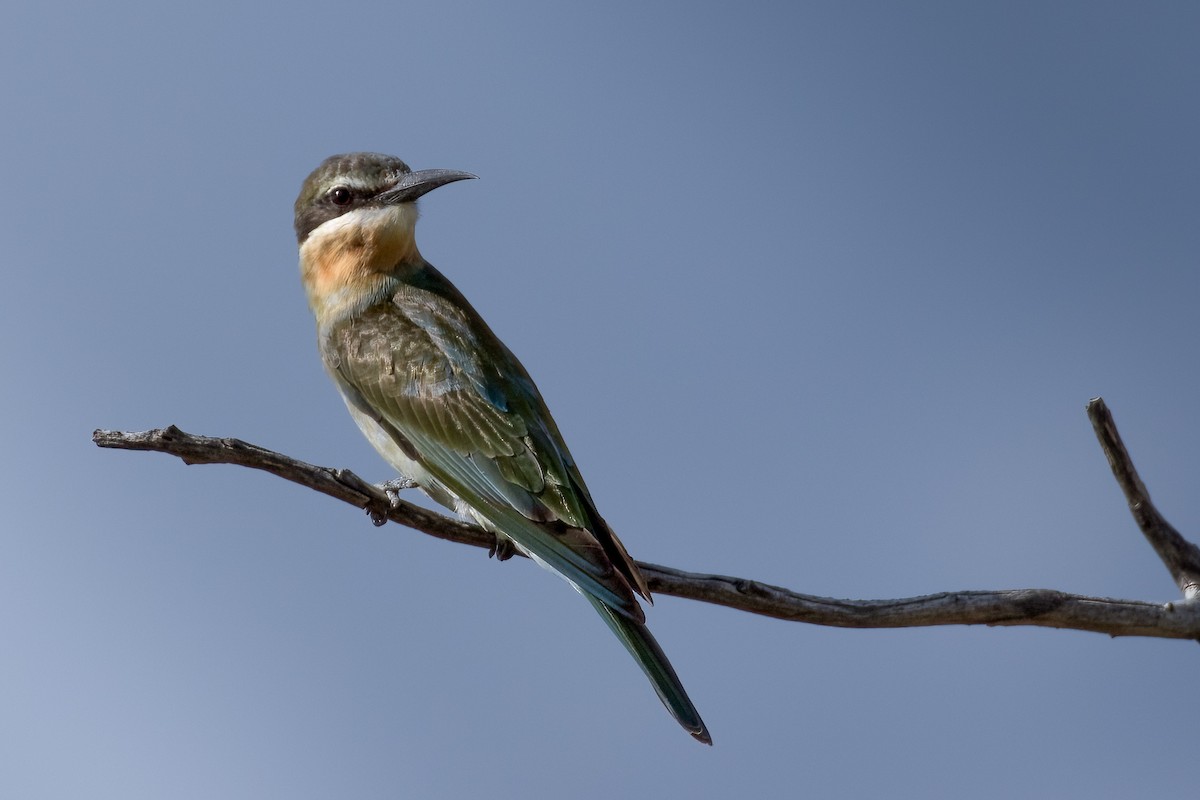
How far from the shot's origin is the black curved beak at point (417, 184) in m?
3.05

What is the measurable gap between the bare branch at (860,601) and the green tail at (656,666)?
9 centimetres

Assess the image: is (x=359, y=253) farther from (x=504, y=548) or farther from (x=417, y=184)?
(x=504, y=548)

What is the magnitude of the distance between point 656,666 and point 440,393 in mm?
832

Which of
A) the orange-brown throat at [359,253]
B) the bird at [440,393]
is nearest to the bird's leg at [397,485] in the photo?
the bird at [440,393]

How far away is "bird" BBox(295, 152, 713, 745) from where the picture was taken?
2416 mm

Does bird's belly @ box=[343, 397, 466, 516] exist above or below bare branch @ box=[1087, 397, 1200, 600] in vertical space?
above

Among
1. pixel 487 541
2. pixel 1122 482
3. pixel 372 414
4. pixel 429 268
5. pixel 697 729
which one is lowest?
pixel 697 729

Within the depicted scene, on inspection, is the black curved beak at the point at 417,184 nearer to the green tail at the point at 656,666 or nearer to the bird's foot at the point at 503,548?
the bird's foot at the point at 503,548

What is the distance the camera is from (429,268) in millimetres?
3199

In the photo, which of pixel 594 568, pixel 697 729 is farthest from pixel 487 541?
pixel 697 729

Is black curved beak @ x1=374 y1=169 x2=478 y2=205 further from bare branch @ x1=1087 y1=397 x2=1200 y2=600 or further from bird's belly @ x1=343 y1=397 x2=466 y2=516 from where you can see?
bare branch @ x1=1087 y1=397 x2=1200 y2=600

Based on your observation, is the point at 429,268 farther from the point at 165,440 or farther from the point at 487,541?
the point at 165,440

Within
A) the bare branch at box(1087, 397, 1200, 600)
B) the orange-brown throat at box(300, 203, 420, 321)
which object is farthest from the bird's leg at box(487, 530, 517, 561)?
the bare branch at box(1087, 397, 1200, 600)

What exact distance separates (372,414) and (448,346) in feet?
0.79
